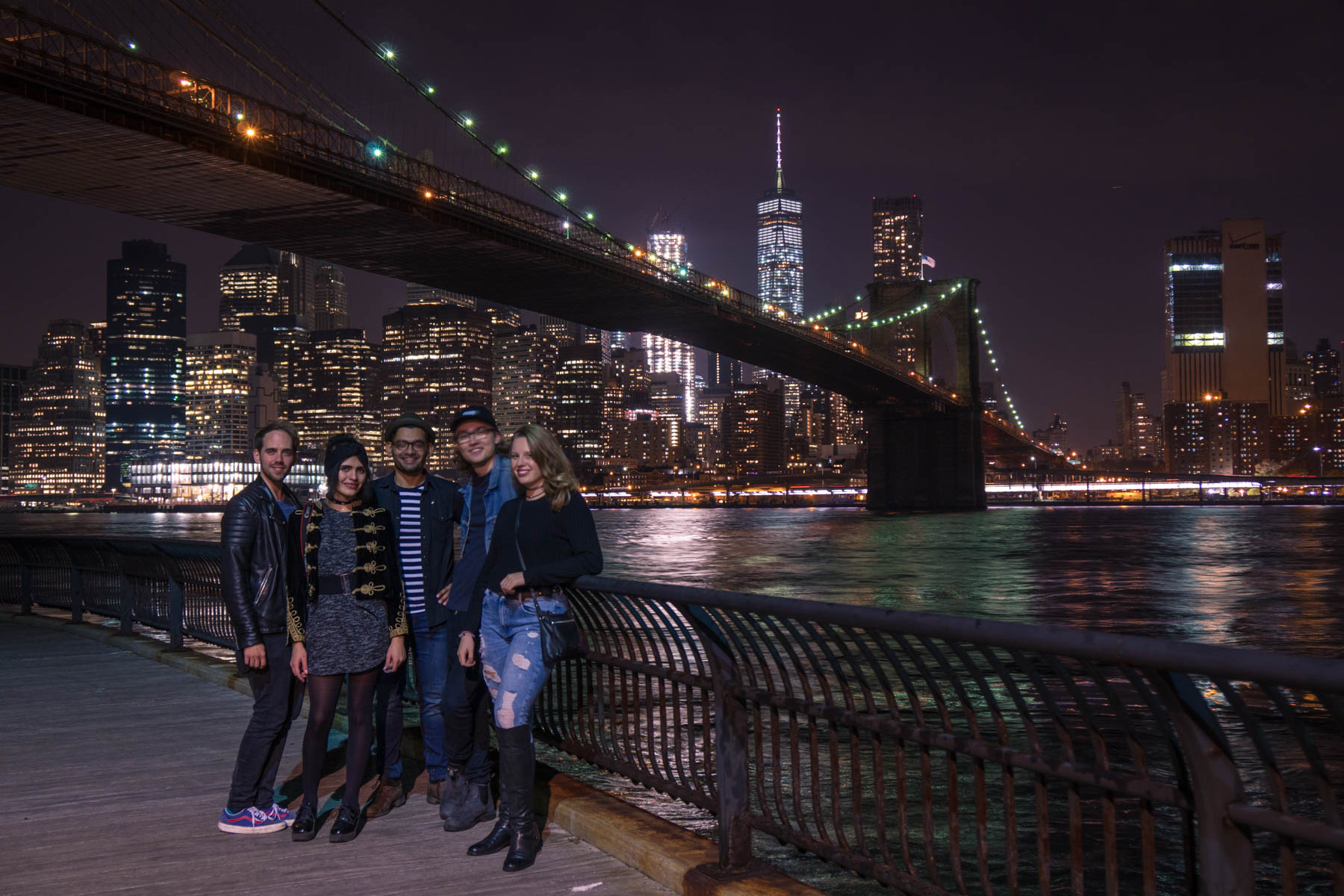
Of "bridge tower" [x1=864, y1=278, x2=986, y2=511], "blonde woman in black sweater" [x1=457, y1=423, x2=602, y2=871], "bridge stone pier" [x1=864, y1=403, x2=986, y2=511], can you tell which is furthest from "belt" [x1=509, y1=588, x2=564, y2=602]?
"bridge stone pier" [x1=864, y1=403, x2=986, y2=511]

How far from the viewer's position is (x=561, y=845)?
518 cm

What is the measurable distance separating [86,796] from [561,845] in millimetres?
2590

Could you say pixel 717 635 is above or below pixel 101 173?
below

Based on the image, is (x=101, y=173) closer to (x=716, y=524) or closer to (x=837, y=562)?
(x=837, y=562)

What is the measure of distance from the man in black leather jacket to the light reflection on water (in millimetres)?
13794

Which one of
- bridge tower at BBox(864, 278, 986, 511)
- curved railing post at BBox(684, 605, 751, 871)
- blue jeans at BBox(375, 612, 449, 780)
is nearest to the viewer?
curved railing post at BBox(684, 605, 751, 871)

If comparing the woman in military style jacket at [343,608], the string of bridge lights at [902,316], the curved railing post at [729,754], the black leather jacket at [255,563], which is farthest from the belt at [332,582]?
the string of bridge lights at [902,316]

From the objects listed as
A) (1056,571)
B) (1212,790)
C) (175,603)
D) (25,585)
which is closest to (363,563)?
(1212,790)

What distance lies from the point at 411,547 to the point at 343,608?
679 mm

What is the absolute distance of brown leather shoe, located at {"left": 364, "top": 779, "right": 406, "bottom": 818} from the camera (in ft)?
18.5

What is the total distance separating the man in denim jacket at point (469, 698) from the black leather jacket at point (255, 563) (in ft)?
2.58

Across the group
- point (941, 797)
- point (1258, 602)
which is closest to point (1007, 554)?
point (1258, 602)

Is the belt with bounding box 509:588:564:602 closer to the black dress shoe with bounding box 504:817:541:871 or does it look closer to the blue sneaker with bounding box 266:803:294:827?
the black dress shoe with bounding box 504:817:541:871

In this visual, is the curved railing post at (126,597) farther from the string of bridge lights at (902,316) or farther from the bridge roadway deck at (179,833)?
the string of bridge lights at (902,316)
